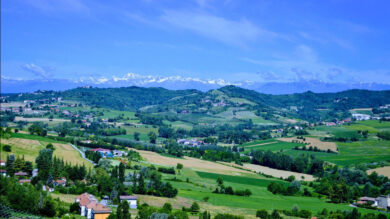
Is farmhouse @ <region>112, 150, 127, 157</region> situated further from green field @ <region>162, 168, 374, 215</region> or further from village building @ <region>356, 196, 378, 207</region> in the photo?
village building @ <region>356, 196, 378, 207</region>

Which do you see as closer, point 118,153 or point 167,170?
point 167,170

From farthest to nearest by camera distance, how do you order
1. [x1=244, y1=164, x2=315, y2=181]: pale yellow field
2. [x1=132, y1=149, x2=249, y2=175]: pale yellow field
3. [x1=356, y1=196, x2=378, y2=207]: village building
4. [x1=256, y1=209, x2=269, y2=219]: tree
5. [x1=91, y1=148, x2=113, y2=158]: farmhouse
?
[x1=244, y1=164, x2=315, y2=181]: pale yellow field → [x1=91, y1=148, x2=113, y2=158]: farmhouse → [x1=132, y1=149, x2=249, y2=175]: pale yellow field → [x1=356, y1=196, x2=378, y2=207]: village building → [x1=256, y1=209, x2=269, y2=219]: tree

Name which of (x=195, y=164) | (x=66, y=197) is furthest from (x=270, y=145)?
(x=66, y=197)

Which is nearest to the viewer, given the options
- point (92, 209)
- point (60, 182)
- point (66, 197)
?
point (92, 209)

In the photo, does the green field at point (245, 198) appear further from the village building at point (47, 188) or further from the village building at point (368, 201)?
the village building at point (47, 188)

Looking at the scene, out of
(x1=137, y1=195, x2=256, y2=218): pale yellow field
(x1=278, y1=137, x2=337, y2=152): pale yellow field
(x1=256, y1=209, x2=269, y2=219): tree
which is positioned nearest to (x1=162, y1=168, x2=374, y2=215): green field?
(x1=137, y1=195, x2=256, y2=218): pale yellow field

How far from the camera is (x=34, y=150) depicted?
65688mm

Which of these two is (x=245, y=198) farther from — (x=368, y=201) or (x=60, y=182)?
(x=60, y=182)

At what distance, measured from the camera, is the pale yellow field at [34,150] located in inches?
2425

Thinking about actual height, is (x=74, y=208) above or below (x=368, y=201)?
above

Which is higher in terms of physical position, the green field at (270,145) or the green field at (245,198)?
the green field at (270,145)

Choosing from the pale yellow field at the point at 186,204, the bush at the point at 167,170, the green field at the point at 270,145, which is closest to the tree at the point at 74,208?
the pale yellow field at the point at 186,204

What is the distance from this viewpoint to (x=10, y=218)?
88.4 feet

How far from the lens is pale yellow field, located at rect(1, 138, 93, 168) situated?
6160 centimetres
